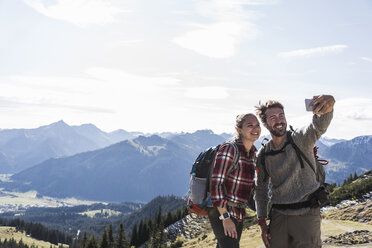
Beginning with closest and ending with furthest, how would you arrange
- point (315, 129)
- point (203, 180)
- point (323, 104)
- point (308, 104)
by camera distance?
1. point (323, 104)
2. point (308, 104)
3. point (315, 129)
4. point (203, 180)

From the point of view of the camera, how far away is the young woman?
20.9ft

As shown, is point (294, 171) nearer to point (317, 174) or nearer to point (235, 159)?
point (317, 174)

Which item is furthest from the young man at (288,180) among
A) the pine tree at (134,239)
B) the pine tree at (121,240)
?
the pine tree at (134,239)

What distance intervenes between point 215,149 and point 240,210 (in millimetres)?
1538

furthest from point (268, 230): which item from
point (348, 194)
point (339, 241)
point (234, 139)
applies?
point (348, 194)

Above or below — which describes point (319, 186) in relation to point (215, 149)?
below

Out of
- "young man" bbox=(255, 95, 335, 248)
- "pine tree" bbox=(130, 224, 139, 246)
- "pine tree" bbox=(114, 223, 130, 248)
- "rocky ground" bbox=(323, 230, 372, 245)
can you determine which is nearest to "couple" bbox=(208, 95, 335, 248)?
"young man" bbox=(255, 95, 335, 248)

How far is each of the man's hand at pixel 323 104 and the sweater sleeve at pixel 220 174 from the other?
1967 mm

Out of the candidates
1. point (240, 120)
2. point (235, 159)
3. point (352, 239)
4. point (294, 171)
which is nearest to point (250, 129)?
point (240, 120)

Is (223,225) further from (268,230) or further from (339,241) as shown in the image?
(339,241)

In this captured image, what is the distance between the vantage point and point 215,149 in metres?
6.91

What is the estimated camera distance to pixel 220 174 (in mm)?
6398

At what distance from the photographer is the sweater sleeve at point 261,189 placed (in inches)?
287

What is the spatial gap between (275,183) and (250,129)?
155 centimetres
